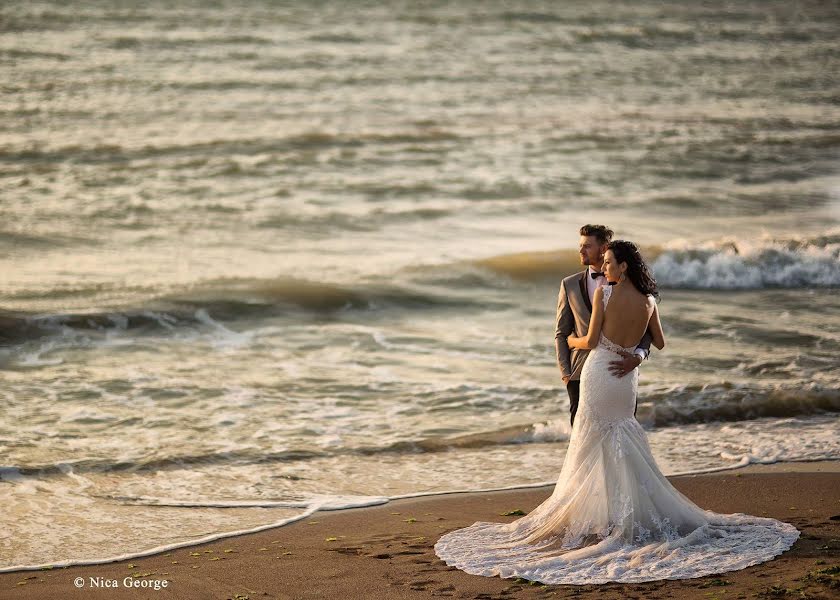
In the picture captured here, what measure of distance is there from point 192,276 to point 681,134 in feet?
48.9

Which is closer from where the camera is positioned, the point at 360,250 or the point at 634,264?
the point at 634,264

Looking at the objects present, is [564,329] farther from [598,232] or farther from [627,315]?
[598,232]

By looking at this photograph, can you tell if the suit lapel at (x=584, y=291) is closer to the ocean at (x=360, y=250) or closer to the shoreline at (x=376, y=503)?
the shoreline at (x=376, y=503)

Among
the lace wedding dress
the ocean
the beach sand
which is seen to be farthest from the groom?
the ocean

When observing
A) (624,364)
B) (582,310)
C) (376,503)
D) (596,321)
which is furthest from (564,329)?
(376,503)

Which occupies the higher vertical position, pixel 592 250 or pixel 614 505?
pixel 592 250

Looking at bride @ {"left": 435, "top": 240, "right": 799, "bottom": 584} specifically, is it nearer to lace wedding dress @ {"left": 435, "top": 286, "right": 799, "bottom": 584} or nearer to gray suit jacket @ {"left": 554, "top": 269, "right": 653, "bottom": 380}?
lace wedding dress @ {"left": 435, "top": 286, "right": 799, "bottom": 584}

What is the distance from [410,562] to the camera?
6.53m

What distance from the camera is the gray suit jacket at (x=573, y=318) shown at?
22.1ft

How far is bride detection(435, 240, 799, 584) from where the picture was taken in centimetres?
624

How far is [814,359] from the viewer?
11766 mm

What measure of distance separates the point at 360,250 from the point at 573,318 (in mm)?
11380

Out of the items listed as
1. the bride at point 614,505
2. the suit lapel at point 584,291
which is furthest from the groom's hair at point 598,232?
the suit lapel at point 584,291

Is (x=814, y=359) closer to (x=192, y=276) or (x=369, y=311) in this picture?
(x=369, y=311)
